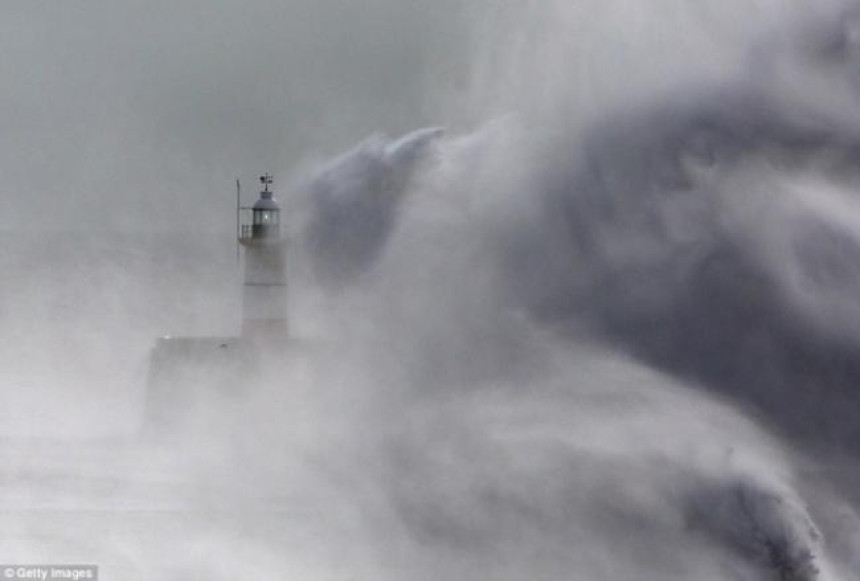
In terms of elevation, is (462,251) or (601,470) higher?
(462,251)

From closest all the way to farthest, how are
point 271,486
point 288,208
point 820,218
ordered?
point 820,218, point 271,486, point 288,208

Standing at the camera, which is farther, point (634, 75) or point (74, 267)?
point (74, 267)

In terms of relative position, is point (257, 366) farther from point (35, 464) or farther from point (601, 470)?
point (601, 470)

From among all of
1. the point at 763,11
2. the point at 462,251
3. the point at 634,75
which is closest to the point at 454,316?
the point at 462,251

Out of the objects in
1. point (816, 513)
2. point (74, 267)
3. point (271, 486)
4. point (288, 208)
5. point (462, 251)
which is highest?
point (74, 267)

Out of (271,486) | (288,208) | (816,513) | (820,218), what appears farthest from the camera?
(288,208)

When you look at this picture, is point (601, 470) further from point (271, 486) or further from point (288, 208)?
point (288, 208)

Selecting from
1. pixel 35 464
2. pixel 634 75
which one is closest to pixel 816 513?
pixel 634 75
